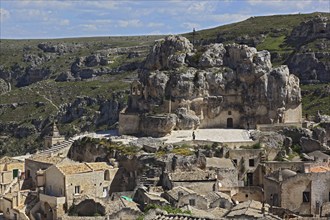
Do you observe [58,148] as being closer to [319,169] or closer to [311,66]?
[319,169]

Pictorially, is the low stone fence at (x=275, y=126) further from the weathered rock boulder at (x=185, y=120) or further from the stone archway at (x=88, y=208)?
the stone archway at (x=88, y=208)

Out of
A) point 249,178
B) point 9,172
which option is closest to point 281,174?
point 249,178

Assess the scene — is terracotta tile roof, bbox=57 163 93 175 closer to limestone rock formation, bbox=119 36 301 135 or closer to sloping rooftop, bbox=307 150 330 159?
limestone rock formation, bbox=119 36 301 135

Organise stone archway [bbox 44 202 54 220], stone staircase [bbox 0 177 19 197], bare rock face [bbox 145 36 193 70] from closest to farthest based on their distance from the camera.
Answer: stone archway [bbox 44 202 54 220], stone staircase [bbox 0 177 19 197], bare rock face [bbox 145 36 193 70]

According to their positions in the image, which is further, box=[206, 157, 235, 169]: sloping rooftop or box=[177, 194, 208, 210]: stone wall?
box=[206, 157, 235, 169]: sloping rooftop

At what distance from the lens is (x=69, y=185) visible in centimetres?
4753

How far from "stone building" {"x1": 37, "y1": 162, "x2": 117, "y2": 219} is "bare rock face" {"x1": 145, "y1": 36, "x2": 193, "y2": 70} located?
1606cm

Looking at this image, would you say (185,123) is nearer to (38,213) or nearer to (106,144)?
(106,144)

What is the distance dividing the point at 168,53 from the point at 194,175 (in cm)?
2088

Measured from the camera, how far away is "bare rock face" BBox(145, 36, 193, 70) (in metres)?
63.9

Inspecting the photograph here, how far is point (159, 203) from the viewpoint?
138 feet

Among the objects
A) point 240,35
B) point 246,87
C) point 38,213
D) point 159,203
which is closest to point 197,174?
point 159,203

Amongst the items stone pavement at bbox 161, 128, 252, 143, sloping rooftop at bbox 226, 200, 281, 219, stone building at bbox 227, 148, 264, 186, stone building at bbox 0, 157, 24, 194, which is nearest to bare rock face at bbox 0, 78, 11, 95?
stone building at bbox 0, 157, 24, 194

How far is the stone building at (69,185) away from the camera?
154 ft
